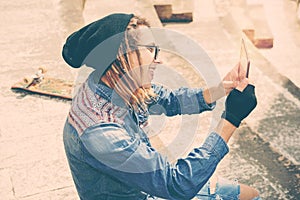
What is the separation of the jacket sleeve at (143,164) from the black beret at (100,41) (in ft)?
0.96

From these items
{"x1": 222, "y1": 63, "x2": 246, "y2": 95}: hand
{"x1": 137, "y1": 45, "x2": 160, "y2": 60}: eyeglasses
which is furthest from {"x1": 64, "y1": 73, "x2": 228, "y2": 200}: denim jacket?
{"x1": 222, "y1": 63, "x2": 246, "y2": 95}: hand

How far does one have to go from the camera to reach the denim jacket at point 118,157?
2064 mm

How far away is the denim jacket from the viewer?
6.77 ft

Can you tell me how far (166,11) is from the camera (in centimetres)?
822

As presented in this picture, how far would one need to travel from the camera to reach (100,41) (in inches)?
82.2

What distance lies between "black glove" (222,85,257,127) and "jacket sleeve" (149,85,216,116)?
0.48 m

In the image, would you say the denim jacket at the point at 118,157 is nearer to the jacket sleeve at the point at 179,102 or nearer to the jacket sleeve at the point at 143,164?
the jacket sleeve at the point at 143,164

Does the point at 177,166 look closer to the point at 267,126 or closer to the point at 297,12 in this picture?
the point at 267,126

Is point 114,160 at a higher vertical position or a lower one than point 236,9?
higher

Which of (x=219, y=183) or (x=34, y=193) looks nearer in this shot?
(x=219, y=183)

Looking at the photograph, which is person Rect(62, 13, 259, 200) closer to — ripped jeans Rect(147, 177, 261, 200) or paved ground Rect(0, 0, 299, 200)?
ripped jeans Rect(147, 177, 261, 200)

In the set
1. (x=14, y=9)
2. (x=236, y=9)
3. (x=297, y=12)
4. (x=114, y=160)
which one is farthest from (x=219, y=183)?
(x=297, y=12)

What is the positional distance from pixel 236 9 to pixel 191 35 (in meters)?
1.75

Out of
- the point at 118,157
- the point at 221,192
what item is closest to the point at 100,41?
the point at 118,157
